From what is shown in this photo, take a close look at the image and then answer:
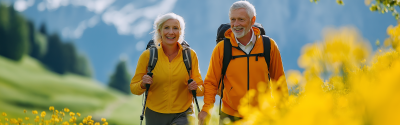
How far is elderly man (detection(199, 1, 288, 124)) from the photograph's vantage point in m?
3.52

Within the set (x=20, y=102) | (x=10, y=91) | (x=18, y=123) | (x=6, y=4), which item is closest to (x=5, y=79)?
(x=10, y=91)

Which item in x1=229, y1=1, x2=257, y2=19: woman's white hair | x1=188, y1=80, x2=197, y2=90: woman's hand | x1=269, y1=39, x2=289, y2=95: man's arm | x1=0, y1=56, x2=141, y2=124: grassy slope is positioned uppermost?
x1=0, y1=56, x2=141, y2=124: grassy slope

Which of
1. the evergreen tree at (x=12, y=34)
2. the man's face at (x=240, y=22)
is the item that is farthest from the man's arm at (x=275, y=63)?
the evergreen tree at (x=12, y=34)

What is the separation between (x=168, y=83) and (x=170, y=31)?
76 centimetres

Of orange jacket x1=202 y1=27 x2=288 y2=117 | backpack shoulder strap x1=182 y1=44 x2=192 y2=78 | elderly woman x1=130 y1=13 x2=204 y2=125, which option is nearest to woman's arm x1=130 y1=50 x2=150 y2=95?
elderly woman x1=130 y1=13 x2=204 y2=125

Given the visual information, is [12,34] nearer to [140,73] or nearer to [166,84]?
[140,73]

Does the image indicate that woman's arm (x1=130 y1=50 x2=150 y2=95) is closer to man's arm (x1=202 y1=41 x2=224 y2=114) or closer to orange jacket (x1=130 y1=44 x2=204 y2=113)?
orange jacket (x1=130 y1=44 x2=204 y2=113)

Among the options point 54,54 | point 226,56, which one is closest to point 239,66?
point 226,56

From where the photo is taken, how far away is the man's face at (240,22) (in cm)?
359

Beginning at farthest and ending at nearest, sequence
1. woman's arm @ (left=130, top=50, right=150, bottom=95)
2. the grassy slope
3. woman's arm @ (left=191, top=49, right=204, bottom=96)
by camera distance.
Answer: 1. the grassy slope
2. woman's arm @ (left=130, top=50, right=150, bottom=95)
3. woman's arm @ (left=191, top=49, right=204, bottom=96)

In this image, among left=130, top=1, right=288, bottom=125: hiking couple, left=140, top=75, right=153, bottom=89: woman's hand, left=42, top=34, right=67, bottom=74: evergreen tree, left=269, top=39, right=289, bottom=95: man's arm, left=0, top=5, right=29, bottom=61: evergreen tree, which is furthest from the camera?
left=42, top=34, right=67, bottom=74: evergreen tree

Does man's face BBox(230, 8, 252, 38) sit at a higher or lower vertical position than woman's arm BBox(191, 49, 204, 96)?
higher

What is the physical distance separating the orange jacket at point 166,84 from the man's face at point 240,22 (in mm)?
900

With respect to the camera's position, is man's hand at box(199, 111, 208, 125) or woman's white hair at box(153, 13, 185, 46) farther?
woman's white hair at box(153, 13, 185, 46)
